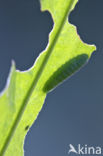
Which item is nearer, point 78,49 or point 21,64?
point 78,49

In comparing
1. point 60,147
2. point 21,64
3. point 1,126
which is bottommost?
point 1,126

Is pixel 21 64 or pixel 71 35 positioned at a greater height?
pixel 21 64

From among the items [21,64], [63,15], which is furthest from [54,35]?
[21,64]

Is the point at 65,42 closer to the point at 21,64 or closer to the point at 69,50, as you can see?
the point at 69,50

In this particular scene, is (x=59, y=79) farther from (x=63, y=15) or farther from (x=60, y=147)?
(x=60, y=147)
